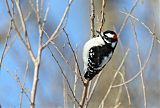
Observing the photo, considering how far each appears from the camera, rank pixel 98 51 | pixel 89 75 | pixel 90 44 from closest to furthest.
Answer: pixel 89 75 → pixel 90 44 → pixel 98 51

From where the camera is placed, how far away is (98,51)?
12.4ft

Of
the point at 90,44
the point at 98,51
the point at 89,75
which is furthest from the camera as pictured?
the point at 98,51

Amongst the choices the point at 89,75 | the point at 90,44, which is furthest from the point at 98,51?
the point at 89,75

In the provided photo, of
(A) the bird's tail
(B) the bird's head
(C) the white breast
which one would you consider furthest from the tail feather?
(B) the bird's head

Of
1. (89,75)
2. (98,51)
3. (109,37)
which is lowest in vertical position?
(89,75)

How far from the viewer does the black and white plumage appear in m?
3.64

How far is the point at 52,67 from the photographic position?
274 inches

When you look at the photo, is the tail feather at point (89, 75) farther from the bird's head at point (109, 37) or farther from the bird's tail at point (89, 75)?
the bird's head at point (109, 37)

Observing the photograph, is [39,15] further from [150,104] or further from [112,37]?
[150,104]

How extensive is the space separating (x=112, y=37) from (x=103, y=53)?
0.56ft

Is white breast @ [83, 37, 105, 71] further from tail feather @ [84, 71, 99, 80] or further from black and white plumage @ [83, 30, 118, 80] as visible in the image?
tail feather @ [84, 71, 99, 80]

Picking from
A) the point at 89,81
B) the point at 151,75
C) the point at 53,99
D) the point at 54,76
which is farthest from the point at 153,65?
the point at 89,81

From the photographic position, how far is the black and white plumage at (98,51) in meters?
3.64

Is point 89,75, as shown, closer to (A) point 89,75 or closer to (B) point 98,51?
(A) point 89,75
